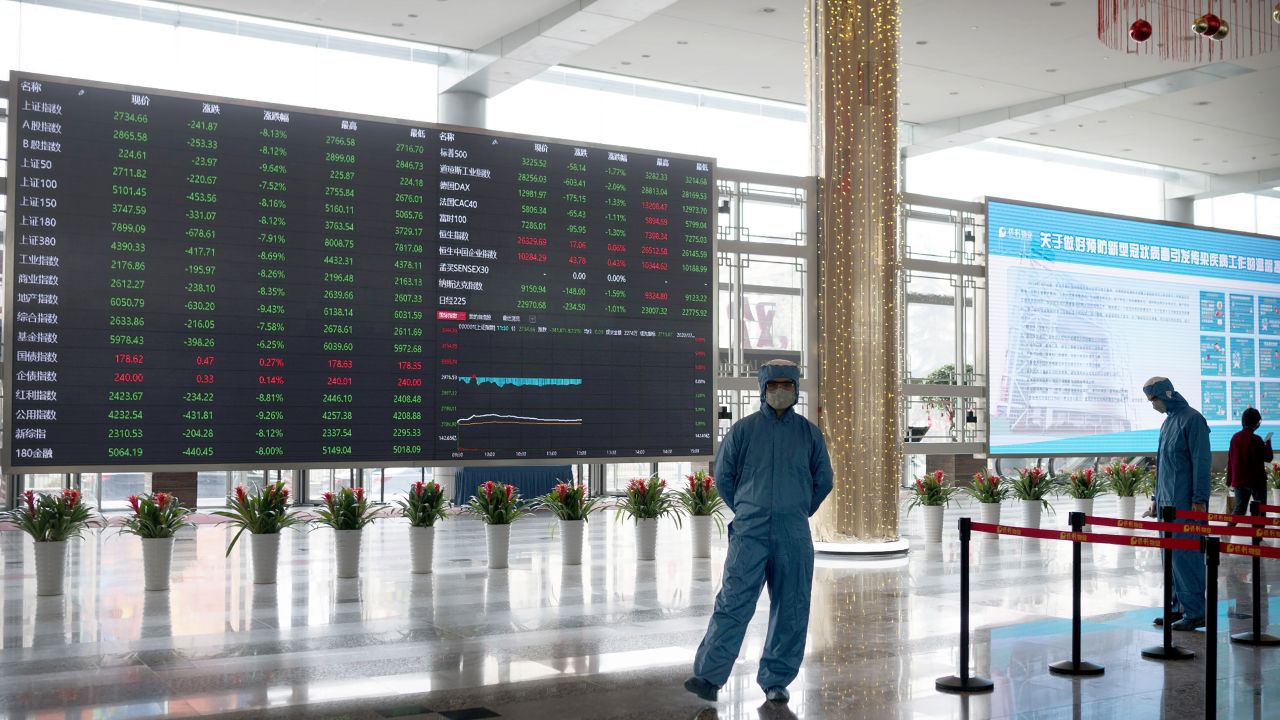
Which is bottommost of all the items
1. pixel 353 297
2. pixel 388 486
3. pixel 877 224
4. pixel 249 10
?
pixel 388 486

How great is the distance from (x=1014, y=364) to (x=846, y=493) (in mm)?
3518

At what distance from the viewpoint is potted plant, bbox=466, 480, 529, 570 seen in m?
11.2

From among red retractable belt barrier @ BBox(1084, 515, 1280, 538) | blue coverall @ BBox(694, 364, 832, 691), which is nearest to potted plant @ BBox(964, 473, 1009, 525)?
red retractable belt barrier @ BBox(1084, 515, 1280, 538)

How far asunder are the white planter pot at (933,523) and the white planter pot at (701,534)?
320 cm

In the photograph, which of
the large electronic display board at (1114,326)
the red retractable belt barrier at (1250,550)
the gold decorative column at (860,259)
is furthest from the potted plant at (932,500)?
the red retractable belt barrier at (1250,550)

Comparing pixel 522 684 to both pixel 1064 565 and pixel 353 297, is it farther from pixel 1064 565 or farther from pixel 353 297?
pixel 1064 565

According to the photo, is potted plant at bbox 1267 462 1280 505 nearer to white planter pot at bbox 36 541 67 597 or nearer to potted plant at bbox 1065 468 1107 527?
potted plant at bbox 1065 468 1107 527

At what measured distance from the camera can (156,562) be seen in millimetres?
9766

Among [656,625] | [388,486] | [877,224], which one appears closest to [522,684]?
[656,625]

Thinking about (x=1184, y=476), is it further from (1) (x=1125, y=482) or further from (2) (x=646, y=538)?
(1) (x=1125, y=482)

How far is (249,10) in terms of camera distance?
15750mm

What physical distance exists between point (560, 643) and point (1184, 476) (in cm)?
450

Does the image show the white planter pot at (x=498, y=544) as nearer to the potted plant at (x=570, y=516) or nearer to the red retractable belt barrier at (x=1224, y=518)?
the potted plant at (x=570, y=516)

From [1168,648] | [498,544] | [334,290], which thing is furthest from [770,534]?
[498,544]
